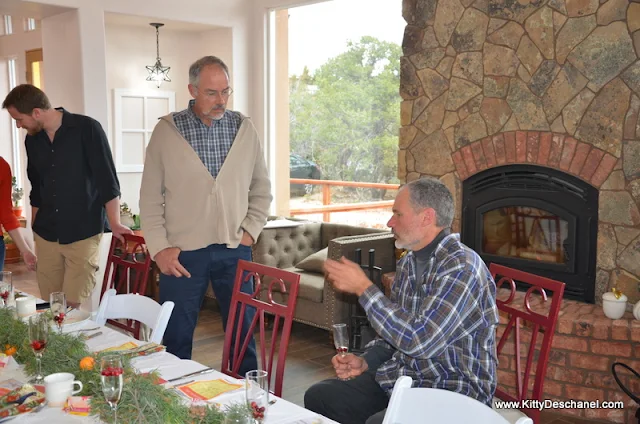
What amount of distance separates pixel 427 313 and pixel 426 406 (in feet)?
1.33

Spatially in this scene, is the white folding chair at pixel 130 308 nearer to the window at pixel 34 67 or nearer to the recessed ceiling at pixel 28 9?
the recessed ceiling at pixel 28 9

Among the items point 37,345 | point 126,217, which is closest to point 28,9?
point 126,217

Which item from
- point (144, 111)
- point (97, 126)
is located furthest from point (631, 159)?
point (144, 111)

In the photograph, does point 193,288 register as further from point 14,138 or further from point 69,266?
point 14,138

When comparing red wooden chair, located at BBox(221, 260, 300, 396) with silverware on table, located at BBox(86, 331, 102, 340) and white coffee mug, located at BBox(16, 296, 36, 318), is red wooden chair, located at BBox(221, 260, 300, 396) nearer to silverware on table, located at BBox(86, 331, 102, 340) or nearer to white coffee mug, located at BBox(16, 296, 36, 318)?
silverware on table, located at BBox(86, 331, 102, 340)

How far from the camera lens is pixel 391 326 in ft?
6.54

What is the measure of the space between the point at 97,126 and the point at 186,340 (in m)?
1.32

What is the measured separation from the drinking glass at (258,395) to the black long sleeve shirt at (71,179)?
7.38 feet

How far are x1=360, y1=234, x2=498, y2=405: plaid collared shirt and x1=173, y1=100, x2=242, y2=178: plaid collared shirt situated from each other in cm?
121

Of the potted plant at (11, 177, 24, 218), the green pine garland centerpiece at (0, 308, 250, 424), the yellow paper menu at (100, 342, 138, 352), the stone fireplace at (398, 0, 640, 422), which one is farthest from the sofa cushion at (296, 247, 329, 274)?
the potted plant at (11, 177, 24, 218)

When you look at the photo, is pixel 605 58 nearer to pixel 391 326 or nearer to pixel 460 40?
pixel 460 40

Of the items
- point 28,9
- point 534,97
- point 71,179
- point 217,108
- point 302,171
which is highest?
point 28,9

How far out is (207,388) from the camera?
1.86m

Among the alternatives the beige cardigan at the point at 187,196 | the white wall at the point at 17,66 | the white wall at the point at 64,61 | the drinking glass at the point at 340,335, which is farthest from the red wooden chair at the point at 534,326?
the white wall at the point at 17,66
